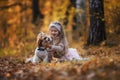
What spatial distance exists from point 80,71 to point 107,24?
7.91 meters

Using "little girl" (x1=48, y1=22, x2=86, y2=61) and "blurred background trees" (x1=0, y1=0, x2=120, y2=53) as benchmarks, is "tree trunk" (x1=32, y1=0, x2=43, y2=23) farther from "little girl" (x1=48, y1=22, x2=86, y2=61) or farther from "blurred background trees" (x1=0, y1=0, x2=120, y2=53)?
"little girl" (x1=48, y1=22, x2=86, y2=61)

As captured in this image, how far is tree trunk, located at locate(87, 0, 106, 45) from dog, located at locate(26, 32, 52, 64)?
316cm

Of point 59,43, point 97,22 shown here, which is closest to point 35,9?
point 97,22

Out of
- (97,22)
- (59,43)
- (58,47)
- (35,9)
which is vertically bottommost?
(58,47)

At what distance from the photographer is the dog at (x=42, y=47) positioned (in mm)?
10641

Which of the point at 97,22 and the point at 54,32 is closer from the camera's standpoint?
the point at 54,32

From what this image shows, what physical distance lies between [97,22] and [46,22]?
14835 mm

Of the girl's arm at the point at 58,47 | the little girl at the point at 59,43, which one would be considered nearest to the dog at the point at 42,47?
the girl's arm at the point at 58,47

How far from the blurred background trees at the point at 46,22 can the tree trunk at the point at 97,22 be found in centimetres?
95

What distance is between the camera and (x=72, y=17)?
23016mm

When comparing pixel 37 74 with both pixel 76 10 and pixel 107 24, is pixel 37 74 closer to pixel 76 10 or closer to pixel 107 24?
pixel 107 24

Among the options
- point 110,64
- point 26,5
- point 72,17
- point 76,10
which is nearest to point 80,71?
point 110,64

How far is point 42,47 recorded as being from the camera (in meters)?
10.8

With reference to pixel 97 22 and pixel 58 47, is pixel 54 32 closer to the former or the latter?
pixel 58 47
